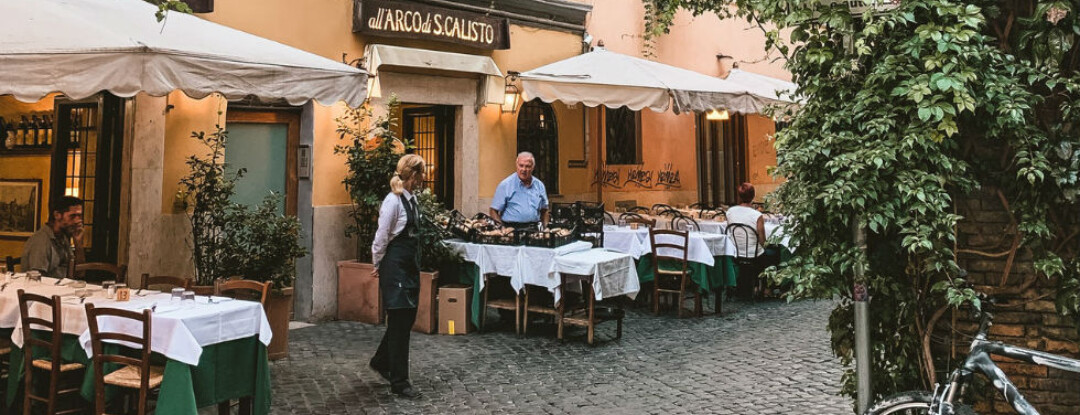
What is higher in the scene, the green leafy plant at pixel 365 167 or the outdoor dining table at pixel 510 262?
the green leafy plant at pixel 365 167

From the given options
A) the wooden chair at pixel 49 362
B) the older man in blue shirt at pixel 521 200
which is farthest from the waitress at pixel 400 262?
the older man in blue shirt at pixel 521 200

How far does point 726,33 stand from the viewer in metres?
16.5

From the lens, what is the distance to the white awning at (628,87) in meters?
9.62

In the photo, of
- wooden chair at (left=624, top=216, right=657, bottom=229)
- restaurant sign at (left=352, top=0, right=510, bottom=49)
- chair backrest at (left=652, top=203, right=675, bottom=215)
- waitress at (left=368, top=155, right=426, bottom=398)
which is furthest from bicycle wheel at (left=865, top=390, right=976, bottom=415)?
chair backrest at (left=652, top=203, right=675, bottom=215)

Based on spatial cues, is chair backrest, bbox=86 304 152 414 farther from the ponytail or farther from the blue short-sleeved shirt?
the blue short-sleeved shirt

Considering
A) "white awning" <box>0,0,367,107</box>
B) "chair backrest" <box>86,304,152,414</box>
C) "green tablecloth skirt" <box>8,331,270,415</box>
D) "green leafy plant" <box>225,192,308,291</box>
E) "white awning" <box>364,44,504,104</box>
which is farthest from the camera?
"white awning" <box>364,44,504,104</box>

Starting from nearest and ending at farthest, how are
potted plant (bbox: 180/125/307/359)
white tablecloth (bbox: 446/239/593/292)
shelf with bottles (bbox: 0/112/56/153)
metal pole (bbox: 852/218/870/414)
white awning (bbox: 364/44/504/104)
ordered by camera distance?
1. metal pole (bbox: 852/218/870/414)
2. potted plant (bbox: 180/125/307/359)
3. white tablecloth (bbox: 446/239/593/292)
4. shelf with bottles (bbox: 0/112/56/153)
5. white awning (bbox: 364/44/504/104)

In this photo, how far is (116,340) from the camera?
4.57m

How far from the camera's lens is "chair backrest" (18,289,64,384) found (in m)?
4.81

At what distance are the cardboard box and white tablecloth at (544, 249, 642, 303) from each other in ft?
3.42

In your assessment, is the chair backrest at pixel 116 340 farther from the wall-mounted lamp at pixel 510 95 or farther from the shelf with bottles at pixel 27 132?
the wall-mounted lamp at pixel 510 95

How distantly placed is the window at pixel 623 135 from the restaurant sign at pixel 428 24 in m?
3.04

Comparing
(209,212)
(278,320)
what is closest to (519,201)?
(278,320)

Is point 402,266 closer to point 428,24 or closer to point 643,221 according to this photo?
point 428,24
